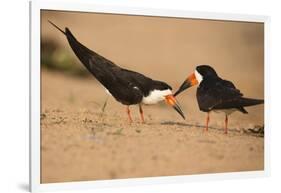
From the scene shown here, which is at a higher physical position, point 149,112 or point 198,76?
point 198,76

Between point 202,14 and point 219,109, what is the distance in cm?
63

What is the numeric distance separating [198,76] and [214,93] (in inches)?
6.5

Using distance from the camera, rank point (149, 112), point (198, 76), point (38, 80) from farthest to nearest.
Answer: point (198, 76), point (149, 112), point (38, 80)

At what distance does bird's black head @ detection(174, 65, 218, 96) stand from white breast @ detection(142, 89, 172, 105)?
0.07 meters

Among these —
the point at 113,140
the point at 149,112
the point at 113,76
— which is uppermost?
the point at 113,76

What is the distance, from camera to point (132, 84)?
299 centimetres

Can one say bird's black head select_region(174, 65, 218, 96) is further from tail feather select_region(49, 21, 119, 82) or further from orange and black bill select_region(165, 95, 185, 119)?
tail feather select_region(49, 21, 119, 82)

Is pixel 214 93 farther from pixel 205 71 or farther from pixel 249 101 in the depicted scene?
pixel 249 101

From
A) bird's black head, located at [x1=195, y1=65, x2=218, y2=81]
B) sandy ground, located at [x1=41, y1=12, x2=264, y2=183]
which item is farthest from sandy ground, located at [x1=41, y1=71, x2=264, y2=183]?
bird's black head, located at [x1=195, y1=65, x2=218, y2=81]

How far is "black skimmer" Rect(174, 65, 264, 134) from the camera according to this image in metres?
3.15

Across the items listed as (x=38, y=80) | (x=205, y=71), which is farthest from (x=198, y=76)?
(x=38, y=80)

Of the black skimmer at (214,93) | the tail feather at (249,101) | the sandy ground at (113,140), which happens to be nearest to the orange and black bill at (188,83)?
the black skimmer at (214,93)

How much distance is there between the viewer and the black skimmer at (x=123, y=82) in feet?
9.40

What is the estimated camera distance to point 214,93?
320 cm
